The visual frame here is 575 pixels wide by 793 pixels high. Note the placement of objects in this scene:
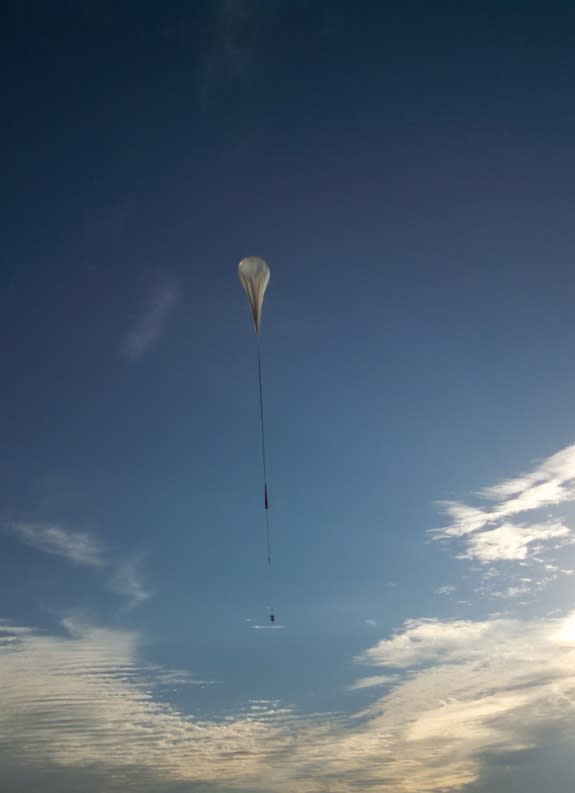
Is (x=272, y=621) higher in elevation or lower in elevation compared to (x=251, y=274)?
lower

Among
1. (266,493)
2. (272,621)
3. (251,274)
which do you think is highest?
(251,274)

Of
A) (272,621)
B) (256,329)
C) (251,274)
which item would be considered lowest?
(272,621)

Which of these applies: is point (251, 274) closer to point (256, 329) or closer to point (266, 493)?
point (256, 329)

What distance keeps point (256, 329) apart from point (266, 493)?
40.8 ft

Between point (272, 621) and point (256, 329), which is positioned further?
point (256, 329)

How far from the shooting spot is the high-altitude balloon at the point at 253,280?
53.8 meters

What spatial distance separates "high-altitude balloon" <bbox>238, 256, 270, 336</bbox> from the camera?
53844 millimetres

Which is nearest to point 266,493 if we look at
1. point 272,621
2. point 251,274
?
point 272,621

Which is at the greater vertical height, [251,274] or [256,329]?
[251,274]

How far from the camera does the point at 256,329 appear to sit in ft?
172

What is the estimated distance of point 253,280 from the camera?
54.0m

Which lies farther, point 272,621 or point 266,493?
point 266,493

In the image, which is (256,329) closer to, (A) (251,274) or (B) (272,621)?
(A) (251,274)

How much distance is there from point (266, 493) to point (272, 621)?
956cm
